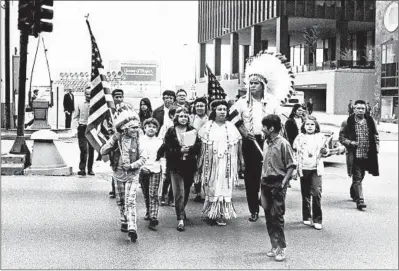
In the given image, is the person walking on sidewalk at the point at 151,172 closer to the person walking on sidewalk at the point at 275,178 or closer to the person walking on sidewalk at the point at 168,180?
the person walking on sidewalk at the point at 168,180

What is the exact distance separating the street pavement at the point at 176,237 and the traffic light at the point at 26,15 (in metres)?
4.00

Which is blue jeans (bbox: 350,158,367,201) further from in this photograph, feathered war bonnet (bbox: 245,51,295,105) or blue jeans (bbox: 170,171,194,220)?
blue jeans (bbox: 170,171,194,220)

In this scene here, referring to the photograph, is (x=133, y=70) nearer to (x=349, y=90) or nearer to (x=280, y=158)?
(x=349, y=90)

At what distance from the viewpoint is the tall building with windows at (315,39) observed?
48344 millimetres

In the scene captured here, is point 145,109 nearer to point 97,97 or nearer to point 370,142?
point 97,97

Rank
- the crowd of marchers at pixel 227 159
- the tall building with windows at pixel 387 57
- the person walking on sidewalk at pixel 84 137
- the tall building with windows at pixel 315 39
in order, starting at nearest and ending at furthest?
the crowd of marchers at pixel 227 159 < the person walking on sidewalk at pixel 84 137 < the tall building with windows at pixel 387 57 < the tall building with windows at pixel 315 39

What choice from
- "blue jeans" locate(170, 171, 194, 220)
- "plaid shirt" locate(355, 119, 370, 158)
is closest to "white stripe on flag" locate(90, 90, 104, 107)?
"blue jeans" locate(170, 171, 194, 220)

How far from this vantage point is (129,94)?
6694 centimetres

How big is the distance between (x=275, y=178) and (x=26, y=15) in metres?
8.49

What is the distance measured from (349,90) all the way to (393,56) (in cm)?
597

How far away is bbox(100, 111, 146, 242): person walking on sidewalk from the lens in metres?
6.98

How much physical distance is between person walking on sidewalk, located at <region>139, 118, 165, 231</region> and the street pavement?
0.83ft

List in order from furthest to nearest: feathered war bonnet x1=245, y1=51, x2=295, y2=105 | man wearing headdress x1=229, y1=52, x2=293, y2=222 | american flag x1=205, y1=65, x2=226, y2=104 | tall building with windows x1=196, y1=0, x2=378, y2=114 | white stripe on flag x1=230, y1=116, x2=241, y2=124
Result: tall building with windows x1=196, y1=0, x2=378, y2=114
american flag x1=205, y1=65, x2=226, y2=104
feathered war bonnet x1=245, y1=51, x2=295, y2=105
white stripe on flag x1=230, y1=116, x2=241, y2=124
man wearing headdress x1=229, y1=52, x2=293, y2=222

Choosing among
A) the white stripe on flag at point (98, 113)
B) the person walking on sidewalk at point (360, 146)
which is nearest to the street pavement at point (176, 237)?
the person walking on sidewalk at point (360, 146)
